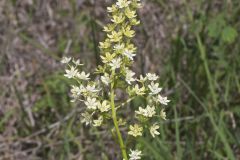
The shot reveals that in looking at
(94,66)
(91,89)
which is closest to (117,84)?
(91,89)

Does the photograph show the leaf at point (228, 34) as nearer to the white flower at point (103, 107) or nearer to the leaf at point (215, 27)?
the leaf at point (215, 27)

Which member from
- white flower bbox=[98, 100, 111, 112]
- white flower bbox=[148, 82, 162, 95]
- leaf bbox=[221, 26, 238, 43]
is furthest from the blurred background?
white flower bbox=[98, 100, 111, 112]

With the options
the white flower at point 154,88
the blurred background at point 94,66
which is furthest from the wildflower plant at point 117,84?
the blurred background at point 94,66

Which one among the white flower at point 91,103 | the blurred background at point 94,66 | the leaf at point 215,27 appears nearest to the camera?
the white flower at point 91,103

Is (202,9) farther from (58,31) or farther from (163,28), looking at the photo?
(58,31)

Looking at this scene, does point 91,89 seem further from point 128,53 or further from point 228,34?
point 228,34

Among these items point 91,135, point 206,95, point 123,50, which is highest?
point 206,95

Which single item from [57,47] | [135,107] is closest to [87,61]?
[57,47]

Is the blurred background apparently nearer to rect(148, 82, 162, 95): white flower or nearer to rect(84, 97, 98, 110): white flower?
rect(148, 82, 162, 95): white flower
